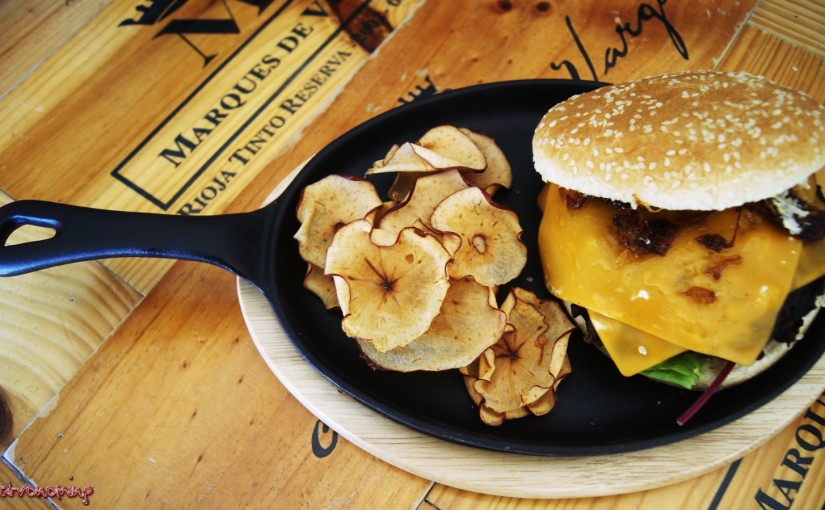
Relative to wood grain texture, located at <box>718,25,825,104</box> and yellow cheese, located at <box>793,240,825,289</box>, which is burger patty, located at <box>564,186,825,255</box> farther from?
wood grain texture, located at <box>718,25,825,104</box>

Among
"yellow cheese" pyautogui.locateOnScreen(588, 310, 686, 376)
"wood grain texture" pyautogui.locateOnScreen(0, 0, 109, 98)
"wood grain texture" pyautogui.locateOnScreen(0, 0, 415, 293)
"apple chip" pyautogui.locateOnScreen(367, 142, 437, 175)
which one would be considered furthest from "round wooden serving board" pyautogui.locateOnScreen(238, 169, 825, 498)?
"wood grain texture" pyautogui.locateOnScreen(0, 0, 109, 98)

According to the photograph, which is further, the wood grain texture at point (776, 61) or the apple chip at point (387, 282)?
the wood grain texture at point (776, 61)

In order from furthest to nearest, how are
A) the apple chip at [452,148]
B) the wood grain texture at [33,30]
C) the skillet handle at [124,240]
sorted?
the wood grain texture at [33,30] → the apple chip at [452,148] → the skillet handle at [124,240]

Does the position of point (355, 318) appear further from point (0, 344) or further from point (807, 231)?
point (0, 344)

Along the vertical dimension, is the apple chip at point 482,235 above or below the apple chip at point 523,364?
above

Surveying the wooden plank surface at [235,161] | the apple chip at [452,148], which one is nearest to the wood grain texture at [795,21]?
the wooden plank surface at [235,161]

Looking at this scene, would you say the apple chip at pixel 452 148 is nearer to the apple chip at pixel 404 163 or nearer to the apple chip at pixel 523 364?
the apple chip at pixel 404 163

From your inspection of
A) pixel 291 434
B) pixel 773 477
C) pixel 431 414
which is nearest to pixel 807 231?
pixel 773 477

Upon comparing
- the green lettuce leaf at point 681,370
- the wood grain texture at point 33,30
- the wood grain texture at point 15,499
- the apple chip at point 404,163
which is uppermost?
the wood grain texture at point 33,30

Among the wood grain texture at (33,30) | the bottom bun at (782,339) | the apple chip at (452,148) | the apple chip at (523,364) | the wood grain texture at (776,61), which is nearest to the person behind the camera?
the bottom bun at (782,339)
